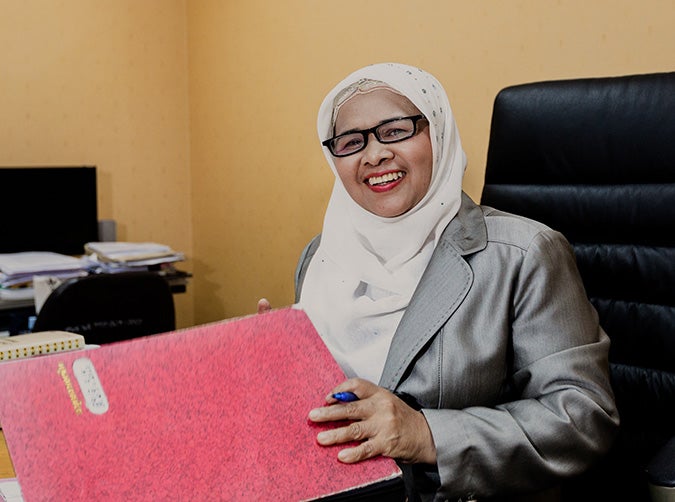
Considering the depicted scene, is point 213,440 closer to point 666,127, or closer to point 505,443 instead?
point 505,443

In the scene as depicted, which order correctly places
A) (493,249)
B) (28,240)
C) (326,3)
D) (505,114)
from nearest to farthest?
(493,249)
(505,114)
(326,3)
(28,240)

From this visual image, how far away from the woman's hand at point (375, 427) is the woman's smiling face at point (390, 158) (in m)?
0.43

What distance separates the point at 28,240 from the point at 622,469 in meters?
2.38

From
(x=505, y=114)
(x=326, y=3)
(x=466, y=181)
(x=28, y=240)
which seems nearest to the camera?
(x=505, y=114)

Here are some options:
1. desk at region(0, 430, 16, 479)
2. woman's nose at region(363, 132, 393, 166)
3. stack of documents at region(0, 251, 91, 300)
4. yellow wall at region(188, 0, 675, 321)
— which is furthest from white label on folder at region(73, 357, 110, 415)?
stack of documents at region(0, 251, 91, 300)

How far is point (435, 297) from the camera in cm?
116

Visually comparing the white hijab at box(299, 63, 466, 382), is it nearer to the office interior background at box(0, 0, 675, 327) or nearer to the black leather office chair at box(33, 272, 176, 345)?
the office interior background at box(0, 0, 675, 327)

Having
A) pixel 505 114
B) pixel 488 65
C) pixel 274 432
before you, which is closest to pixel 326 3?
pixel 488 65

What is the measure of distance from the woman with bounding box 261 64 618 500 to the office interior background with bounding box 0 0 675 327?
30.1 inches

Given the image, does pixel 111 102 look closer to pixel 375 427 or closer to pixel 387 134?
pixel 387 134

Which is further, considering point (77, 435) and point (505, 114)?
point (505, 114)

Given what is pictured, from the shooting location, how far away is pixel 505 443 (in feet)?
3.34

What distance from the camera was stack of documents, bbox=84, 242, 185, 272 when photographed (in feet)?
9.09

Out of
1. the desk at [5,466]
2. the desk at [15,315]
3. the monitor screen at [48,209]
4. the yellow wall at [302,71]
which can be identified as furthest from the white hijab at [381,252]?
the monitor screen at [48,209]
